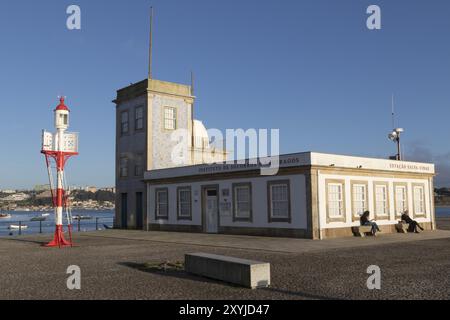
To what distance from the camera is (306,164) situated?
839 inches

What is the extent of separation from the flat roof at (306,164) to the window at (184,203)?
0.98 meters

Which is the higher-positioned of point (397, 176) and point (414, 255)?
point (397, 176)

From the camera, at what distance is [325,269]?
38.1ft

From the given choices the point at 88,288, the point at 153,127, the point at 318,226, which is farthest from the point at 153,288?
the point at 153,127

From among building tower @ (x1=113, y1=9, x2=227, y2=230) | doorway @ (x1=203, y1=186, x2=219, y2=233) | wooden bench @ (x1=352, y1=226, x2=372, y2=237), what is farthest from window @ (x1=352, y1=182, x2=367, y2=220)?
building tower @ (x1=113, y1=9, x2=227, y2=230)

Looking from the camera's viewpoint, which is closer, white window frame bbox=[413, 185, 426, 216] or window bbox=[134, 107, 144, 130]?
white window frame bbox=[413, 185, 426, 216]

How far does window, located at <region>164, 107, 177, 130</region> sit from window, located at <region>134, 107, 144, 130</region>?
1.62m

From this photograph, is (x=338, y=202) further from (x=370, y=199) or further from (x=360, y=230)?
(x=370, y=199)

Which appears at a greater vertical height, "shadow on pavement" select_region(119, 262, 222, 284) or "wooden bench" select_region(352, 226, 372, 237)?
"wooden bench" select_region(352, 226, 372, 237)

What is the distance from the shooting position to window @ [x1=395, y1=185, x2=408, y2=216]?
25.8 m

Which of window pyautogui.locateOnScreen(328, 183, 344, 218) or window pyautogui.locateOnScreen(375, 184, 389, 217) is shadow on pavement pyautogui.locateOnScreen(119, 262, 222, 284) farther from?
window pyautogui.locateOnScreen(375, 184, 389, 217)

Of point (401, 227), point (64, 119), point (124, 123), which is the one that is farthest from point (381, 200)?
point (124, 123)
